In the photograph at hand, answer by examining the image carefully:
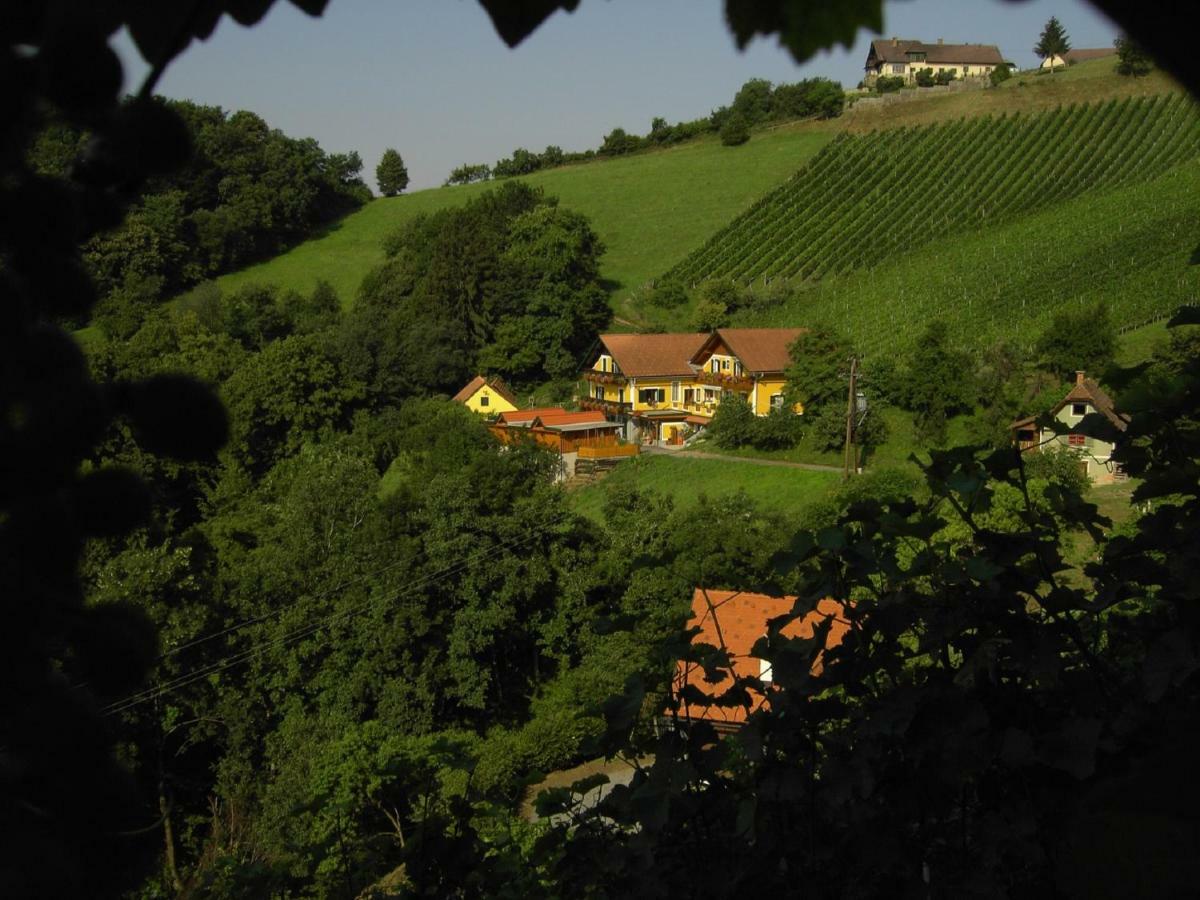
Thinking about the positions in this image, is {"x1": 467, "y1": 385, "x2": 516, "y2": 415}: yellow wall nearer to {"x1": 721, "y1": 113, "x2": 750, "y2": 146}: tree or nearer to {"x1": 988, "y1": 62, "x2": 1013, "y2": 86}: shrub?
{"x1": 721, "y1": 113, "x2": 750, "y2": 146}: tree

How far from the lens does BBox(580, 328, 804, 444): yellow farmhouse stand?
112 ft

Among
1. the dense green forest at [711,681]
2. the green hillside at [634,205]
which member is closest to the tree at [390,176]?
the green hillside at [634,205]

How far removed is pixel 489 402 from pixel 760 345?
35.0 feet

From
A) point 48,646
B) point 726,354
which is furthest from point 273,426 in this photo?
point 48,646

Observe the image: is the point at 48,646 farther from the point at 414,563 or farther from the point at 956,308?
the point at 956,308

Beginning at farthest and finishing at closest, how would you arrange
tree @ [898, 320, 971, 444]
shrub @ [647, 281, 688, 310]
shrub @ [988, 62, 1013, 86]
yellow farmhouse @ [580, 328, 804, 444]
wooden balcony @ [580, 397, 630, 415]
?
1. shrub @ [988, 62, 1013, 86]
2. shrub @ [647, 281, 688, 310]
3. wooden balcony @ [580, 397, 630, 415]
4. yellow farmhouse @ [580, 328, 804, 444]
5. tree @ [898, 320, 971, 444]

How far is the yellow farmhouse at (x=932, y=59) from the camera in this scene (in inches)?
3474

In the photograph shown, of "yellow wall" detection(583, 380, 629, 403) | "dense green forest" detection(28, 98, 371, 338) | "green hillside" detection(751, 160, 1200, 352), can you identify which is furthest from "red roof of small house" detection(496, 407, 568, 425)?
"dense green forest" detection(28, 98, 371, 338)

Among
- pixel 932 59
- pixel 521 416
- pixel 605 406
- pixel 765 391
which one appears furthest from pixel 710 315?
pixel 932 59

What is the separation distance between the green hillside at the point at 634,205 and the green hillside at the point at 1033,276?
41.4 feet

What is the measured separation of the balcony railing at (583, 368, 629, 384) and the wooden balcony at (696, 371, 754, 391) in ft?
10.6

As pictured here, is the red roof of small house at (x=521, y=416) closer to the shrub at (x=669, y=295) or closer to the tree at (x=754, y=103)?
the shrub at (x=669, y=295)

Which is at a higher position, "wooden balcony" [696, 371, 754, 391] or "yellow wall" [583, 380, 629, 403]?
"wooden balcony" [696, 371, 754, 391]

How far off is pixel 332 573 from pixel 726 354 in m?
19.6
